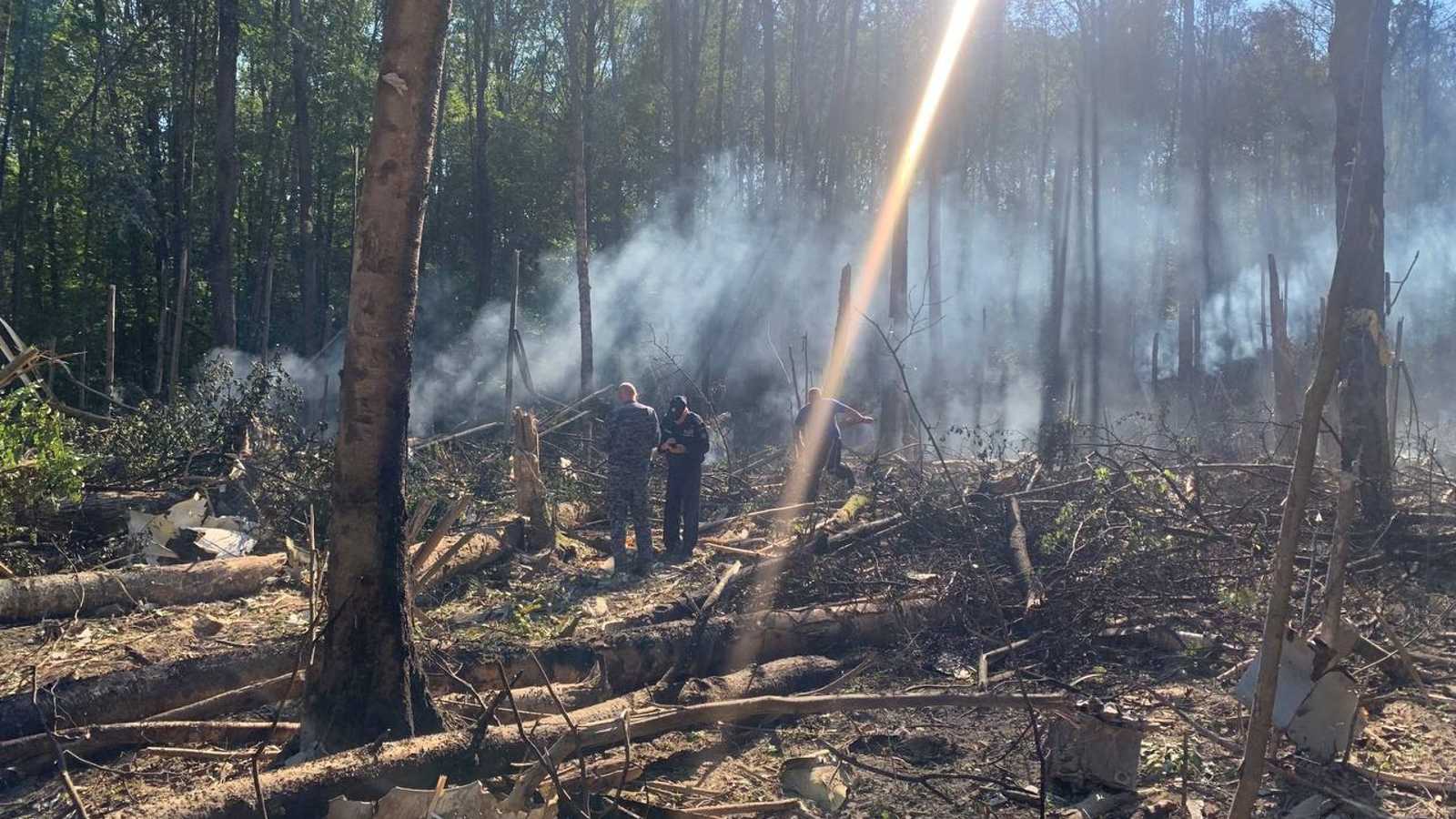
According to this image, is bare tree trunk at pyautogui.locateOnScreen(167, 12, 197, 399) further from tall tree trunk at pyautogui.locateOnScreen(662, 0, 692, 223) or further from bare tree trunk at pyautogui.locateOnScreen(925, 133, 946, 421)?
bare tree trunk at pyautogui.locateOnScreen(925, 133, 946, 421)

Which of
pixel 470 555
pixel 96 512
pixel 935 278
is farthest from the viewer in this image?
pixel 935 278

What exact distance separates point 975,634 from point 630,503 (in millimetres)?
3928

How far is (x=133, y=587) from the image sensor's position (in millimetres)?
7590

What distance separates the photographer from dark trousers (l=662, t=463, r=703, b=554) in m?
10.0

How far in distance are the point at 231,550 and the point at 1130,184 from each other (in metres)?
32.6

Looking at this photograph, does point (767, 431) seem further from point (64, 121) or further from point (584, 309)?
point (64, 121)

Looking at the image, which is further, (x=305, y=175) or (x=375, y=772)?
(x=305, y=175)

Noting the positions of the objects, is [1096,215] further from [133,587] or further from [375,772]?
[375,772]

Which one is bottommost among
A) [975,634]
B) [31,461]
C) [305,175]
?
[975,634]

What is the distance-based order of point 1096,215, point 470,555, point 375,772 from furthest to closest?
point 1096,215 < point 470,555 < point 375,772

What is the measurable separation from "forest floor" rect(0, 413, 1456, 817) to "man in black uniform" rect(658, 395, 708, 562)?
274 mm

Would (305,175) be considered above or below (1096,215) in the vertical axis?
above

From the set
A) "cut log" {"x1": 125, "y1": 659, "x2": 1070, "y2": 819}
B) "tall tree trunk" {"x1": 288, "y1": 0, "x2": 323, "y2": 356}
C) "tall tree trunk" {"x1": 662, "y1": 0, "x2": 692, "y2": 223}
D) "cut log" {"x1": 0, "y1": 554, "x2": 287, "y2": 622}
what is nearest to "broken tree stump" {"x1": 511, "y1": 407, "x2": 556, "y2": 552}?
"cut log" {"x1": 0, "y1": 554, "x2": 287, "y2": 622}

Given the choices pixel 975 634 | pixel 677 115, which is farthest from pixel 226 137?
pixel 975 634
